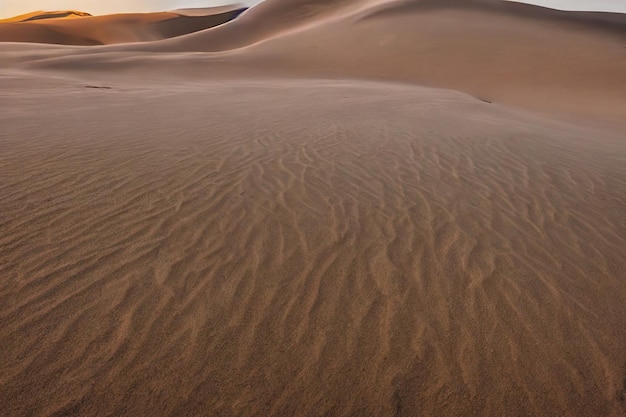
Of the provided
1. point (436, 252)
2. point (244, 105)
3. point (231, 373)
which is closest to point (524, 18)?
point (244, 105)

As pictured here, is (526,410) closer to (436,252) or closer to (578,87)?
(436,252)

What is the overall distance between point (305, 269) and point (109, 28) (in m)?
67.2

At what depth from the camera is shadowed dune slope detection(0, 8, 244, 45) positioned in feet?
169

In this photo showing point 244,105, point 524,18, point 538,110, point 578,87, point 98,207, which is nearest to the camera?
point 98,207

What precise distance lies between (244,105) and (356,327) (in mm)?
8367

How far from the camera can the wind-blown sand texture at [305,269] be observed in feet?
7.96

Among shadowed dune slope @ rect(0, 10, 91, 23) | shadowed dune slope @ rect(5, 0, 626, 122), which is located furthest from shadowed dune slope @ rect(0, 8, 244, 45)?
shadowed dune slope @ rect(5, 0, 626, 122)

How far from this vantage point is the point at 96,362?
8.08ft

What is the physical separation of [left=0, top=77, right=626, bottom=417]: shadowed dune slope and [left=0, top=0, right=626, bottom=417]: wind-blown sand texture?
0.01m

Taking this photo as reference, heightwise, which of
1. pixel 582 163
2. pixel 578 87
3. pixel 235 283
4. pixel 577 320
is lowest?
pixel 578 87

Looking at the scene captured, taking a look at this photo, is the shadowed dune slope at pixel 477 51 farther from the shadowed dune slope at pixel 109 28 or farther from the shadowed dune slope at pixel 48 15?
the shadowed dune slope at pixel 48 15

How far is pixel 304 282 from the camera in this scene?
3244 millimetres

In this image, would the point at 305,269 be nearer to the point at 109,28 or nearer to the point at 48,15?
the point at 109,28

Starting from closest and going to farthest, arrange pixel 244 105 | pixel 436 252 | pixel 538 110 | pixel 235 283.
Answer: pixel 235 283 < pixel 436 252 < pixel 244 105 < pixel 538 110
